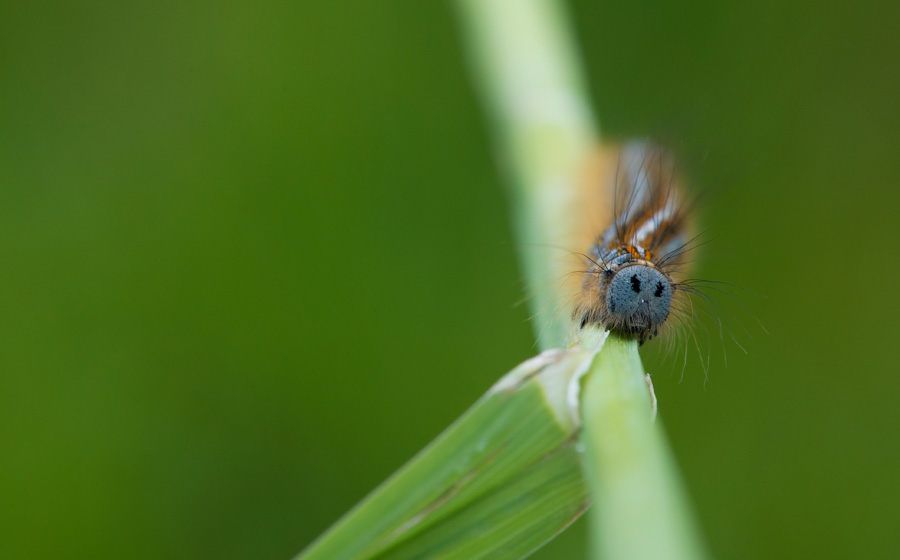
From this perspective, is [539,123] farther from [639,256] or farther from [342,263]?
[342,263]

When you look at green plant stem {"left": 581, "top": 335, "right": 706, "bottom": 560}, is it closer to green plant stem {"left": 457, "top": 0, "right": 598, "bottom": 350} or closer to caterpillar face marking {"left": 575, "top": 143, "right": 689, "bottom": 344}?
caterpillar face marking {"left": 575, "top": 143, "right": 689, "bottom": 344}

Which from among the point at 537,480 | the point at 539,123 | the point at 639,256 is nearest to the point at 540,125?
the point at 539,123

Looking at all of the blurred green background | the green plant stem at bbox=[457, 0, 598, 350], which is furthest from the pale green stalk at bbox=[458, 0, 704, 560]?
the blurred green background

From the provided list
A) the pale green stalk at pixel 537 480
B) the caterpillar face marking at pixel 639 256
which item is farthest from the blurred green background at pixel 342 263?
the pale green stalk at pixel 537 480

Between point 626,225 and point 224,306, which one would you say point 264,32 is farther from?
point 626,225

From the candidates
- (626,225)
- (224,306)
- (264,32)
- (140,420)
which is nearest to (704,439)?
(626,225)

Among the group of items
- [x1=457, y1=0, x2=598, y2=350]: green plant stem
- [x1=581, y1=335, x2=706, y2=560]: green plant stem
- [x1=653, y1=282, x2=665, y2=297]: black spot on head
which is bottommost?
[x1=581, y1=335, x2=706, y2=560]: green plant stem
